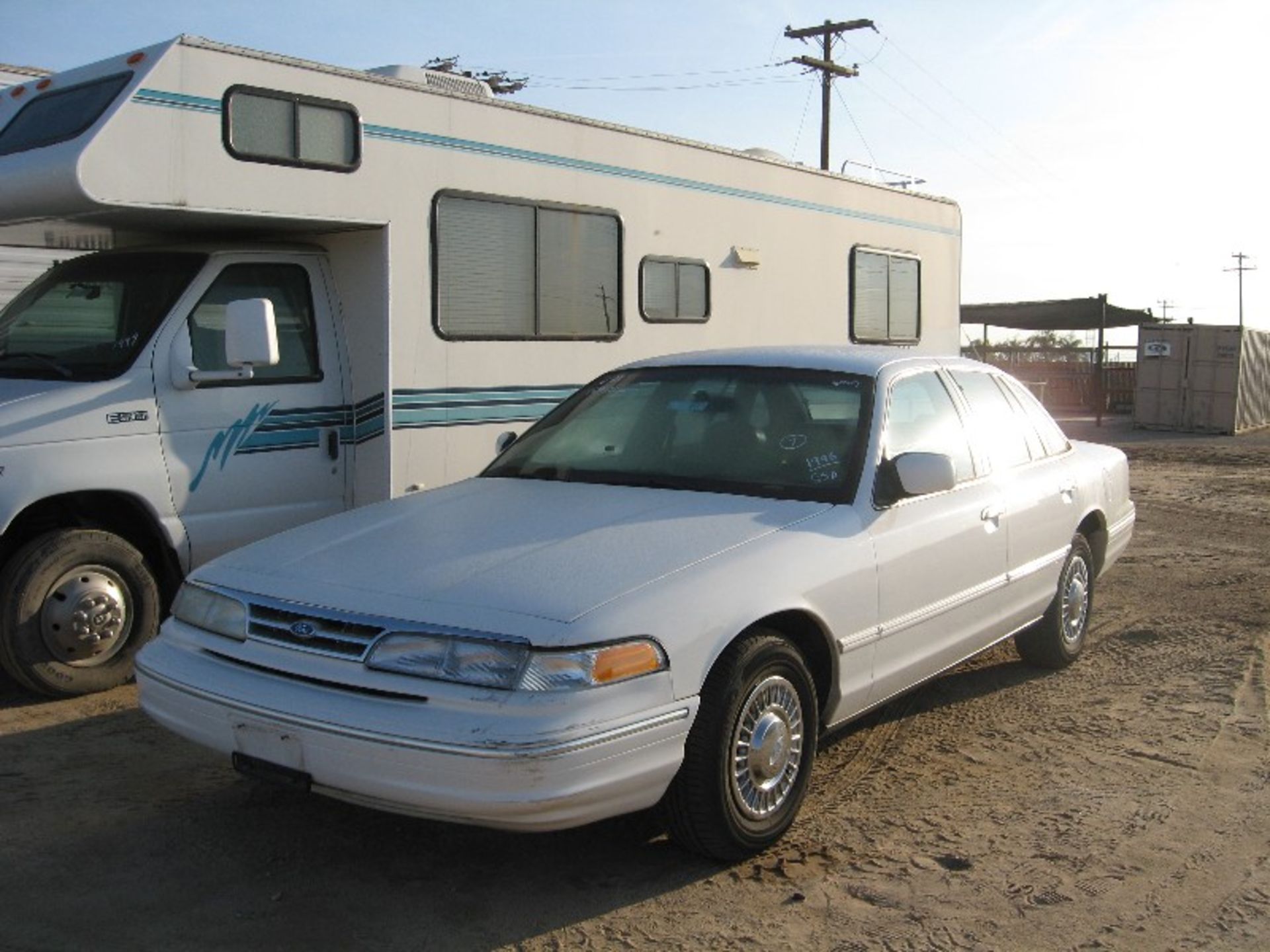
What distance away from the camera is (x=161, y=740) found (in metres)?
5.39

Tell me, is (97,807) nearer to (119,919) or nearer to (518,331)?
(119,919)

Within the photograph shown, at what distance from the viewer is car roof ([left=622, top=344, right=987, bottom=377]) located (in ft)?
17.7

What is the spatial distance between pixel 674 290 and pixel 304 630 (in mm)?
4946

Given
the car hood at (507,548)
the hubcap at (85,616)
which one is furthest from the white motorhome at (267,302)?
the car hood at (507,548)

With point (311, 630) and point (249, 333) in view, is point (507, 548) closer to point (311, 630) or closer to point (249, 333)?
point (311, 630)

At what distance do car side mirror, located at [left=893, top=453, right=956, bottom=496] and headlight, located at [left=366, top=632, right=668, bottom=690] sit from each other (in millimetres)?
1428

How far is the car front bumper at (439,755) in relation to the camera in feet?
11.5

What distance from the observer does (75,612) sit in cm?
588

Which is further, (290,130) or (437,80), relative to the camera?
(437,80)

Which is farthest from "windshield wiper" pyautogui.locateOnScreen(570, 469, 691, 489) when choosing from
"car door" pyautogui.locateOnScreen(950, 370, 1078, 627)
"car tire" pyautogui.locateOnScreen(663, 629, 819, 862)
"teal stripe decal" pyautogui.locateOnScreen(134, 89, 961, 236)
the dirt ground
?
"teal stripe decal" pyautogui.locateOnScreen(134, 89, 961, 236)

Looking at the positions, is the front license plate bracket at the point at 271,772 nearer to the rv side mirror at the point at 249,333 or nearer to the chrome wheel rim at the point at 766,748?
the chrome wheel rim at the point at 766,748

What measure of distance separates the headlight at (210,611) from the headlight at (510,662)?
59cm

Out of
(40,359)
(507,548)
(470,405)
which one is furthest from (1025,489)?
(40,359)

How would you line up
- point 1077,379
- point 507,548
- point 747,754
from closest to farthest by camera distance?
point 747,754 < point 507,548 < point 1077,379
